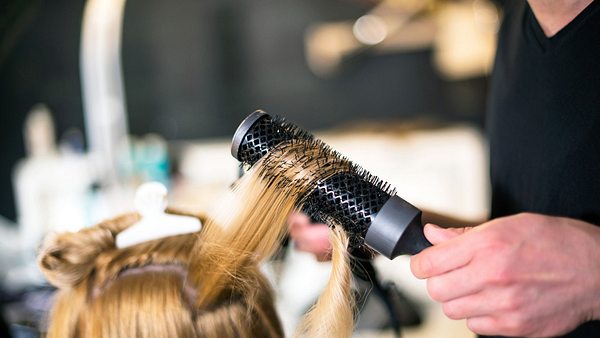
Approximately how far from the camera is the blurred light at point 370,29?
3.51m

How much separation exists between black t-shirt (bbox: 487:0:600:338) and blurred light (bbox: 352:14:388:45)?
8.09 ft

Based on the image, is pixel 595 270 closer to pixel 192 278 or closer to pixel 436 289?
pixel 436 289

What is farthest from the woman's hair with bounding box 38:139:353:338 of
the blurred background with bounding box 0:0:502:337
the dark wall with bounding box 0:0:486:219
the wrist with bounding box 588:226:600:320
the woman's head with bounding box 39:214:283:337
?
the dark wall with bounding box 0:0:486:219

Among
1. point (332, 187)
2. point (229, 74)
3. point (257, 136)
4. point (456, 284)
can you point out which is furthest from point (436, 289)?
point (229, 74)

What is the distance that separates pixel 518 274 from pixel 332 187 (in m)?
0.22

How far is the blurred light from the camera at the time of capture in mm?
3506

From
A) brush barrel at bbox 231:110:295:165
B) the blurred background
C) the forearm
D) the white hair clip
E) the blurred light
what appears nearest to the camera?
brush barrel at bbox 231:110:295:165

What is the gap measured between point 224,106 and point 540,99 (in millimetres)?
2938

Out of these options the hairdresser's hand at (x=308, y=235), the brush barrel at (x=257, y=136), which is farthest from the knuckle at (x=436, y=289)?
the hairdresser's hand at (x=308, y=235)

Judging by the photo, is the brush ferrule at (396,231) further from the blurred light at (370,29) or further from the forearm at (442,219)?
the blurred light at (370,29)

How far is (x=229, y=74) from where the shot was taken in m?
3.69

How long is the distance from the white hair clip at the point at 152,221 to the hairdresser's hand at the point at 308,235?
23cm

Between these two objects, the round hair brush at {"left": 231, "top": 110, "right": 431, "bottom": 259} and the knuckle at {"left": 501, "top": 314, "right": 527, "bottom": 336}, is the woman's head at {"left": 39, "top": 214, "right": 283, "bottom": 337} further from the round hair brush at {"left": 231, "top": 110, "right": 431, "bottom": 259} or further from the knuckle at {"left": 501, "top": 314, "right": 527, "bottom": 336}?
the knuckle at {"left": 501, "top": 314, "right": 527, "bottom": 336}

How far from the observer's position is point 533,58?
97 cm
